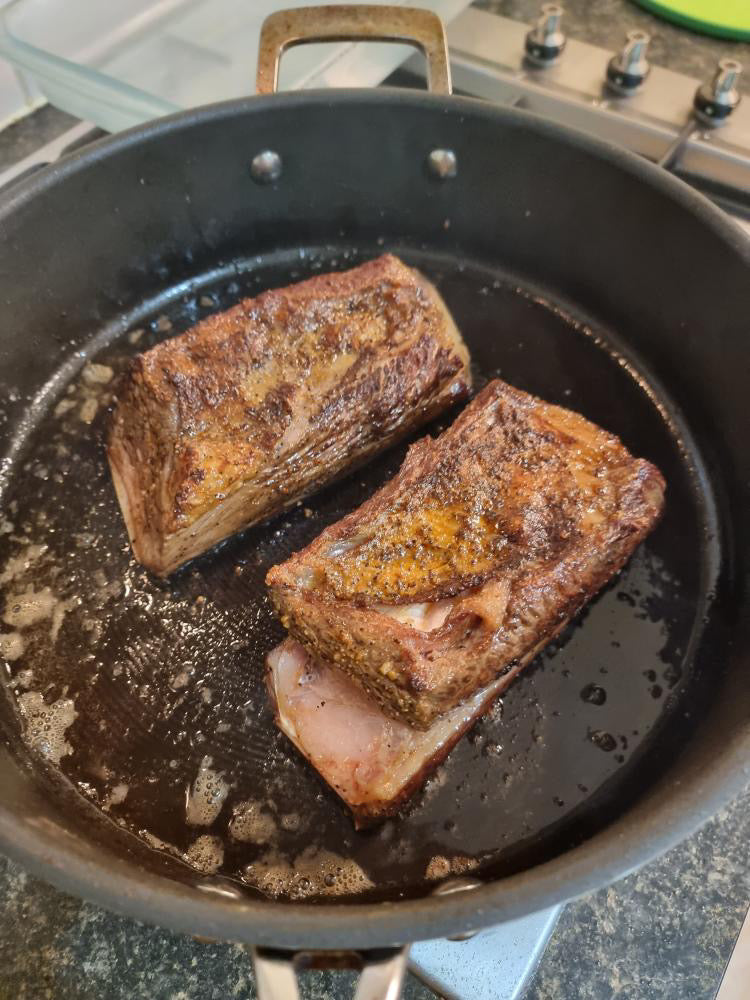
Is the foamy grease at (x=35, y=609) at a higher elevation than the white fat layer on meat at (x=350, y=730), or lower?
lower

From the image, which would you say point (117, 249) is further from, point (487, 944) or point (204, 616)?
point (487, 944)

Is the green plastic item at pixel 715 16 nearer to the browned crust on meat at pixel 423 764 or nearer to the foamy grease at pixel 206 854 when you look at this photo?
the browned crust on meat at pixel 423 764

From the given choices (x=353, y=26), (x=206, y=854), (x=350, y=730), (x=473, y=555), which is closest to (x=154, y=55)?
(x=353, y=26)

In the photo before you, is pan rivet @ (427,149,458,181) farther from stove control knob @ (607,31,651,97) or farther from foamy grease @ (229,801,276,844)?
foamy grease @ (229,801,276,844)

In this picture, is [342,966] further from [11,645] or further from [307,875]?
[11,645]

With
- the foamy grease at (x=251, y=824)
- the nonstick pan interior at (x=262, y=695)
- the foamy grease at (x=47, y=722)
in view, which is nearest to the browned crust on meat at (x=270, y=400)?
the nonstick pan interior at (x=262, y=695)

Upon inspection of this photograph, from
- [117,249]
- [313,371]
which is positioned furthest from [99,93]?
[313,371]

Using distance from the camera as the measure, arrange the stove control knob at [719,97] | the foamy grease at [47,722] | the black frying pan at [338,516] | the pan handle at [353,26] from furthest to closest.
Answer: the stove control knob at [719,97] < the pan handle at [353,26] < the foamy grease at [47,722] < the black frying pan at [338,516]

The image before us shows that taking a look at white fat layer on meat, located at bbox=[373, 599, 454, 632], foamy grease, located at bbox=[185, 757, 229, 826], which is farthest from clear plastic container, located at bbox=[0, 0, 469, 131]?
foamy grease, located at bbox=[185, 757, 229, 826]
